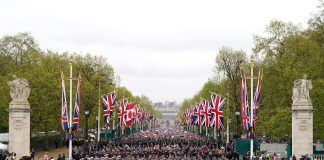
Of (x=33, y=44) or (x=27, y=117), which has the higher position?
(x=33, y=44)

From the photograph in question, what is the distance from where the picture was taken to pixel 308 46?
5216cm

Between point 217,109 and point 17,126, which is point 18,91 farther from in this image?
point 217,109

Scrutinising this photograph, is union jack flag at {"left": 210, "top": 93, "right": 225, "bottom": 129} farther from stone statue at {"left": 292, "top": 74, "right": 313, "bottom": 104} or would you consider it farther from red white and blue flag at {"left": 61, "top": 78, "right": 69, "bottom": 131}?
red white and blue flag at {"left": 61, "top": 78, "right": 69, "bottom": 131}

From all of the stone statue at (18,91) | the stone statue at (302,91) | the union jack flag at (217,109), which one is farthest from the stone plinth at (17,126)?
the stone statue at (302,91)

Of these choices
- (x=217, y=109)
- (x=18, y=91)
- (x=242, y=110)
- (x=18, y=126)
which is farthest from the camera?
(x=217, y=109)

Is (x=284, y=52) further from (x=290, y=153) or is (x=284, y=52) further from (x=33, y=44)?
(x=33, y=44)

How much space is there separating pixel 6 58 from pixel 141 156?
40.3m

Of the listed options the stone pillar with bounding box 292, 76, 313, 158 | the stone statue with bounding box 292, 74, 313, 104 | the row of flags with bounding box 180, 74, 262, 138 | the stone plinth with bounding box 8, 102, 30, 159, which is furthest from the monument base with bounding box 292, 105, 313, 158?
the stone plinth with bounding box 8, 102, 30, 159

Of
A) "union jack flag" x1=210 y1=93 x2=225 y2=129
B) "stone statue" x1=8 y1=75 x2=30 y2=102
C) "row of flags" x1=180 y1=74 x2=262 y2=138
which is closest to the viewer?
"row of flags" x1=180 y1=74 x2=262 y2=138

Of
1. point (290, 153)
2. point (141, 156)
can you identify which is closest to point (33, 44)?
point (141, 156)

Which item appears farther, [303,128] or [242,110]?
[303,128]

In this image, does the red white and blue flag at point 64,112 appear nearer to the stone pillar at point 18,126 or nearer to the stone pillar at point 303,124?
the stone pillar at point 18,126

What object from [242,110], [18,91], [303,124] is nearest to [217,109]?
[303,124]

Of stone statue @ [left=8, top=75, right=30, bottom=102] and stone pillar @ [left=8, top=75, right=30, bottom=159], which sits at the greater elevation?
stone statue @ [left=8, top=75, right=30, bottom=102]
